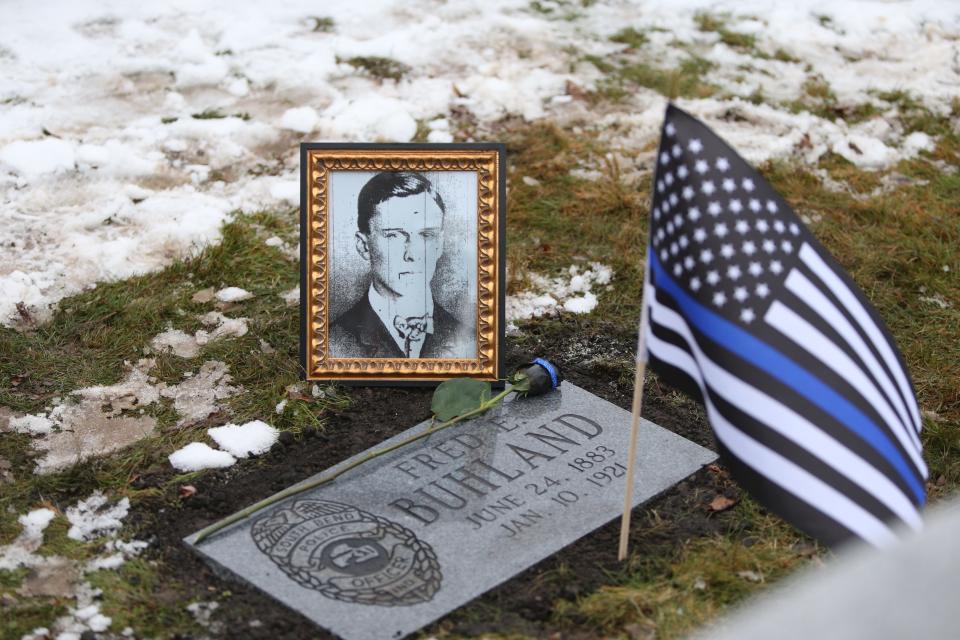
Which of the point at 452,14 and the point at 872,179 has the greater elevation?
the point at 452,14

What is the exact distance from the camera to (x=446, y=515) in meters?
3.53

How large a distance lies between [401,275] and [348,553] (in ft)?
3.80

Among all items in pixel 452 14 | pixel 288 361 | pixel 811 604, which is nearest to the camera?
pixel 811 604

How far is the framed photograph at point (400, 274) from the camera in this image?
417cm

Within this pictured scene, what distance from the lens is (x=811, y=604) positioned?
4.47 ft

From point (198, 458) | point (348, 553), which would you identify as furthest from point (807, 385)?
point (198, 458)

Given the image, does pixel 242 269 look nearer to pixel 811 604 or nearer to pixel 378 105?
pixel 378 105

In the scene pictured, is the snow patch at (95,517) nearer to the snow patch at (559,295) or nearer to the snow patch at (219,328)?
the snow patch at (219,328)

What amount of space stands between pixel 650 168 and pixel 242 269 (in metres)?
2.12

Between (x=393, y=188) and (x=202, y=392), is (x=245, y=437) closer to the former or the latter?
(x=202, y=392)

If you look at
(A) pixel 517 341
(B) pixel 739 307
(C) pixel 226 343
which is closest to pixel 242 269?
(C) pixel 226 343

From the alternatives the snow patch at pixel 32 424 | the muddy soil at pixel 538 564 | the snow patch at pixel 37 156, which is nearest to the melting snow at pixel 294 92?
the snow patch at pixel 37 156

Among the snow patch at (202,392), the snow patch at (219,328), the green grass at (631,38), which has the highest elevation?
the green grass at (631,38)

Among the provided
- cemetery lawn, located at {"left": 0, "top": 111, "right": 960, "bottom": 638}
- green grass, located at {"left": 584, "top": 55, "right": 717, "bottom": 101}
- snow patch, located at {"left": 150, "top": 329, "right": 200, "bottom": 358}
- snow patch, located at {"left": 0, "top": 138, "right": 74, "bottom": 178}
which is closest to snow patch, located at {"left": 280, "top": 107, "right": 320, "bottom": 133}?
cemetery lawn, located at {"left": 0, "top": 111, "right": 960, "bottom": 638}
